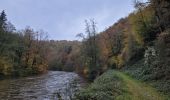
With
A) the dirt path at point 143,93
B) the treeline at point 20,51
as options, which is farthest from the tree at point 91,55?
the dirt path at point 143,93

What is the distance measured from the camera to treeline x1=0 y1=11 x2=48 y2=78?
6302 centimetres

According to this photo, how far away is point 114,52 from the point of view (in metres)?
69.4

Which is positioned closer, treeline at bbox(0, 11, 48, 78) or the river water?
the river water

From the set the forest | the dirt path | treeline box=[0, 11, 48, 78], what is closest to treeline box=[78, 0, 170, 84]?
the forest

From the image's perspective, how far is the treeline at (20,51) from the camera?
63022mm

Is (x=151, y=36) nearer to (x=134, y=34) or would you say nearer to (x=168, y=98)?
(x=134, y=34)

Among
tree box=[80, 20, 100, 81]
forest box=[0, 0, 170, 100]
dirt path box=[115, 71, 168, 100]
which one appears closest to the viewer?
dirt path box=[115, 71, 168, 100]

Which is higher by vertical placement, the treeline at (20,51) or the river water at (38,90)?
the treeline at (20,51)

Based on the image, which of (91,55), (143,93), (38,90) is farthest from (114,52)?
(143,93)

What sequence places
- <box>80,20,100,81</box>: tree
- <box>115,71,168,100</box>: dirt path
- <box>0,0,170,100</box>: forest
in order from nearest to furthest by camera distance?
<box>115,71,168,100</box>: dirt path → <box>0,0,170,100</box>: forest → <box>80,20,100,81</box>: tree

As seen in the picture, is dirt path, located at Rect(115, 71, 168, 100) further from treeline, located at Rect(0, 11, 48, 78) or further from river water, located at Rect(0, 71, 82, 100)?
treeline, located at Rect(0, 11, 48, 78)

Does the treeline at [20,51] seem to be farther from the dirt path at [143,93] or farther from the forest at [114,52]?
the dirt path at [143,93]

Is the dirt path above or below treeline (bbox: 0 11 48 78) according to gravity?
below

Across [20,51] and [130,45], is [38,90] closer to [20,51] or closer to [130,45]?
[130,45]
